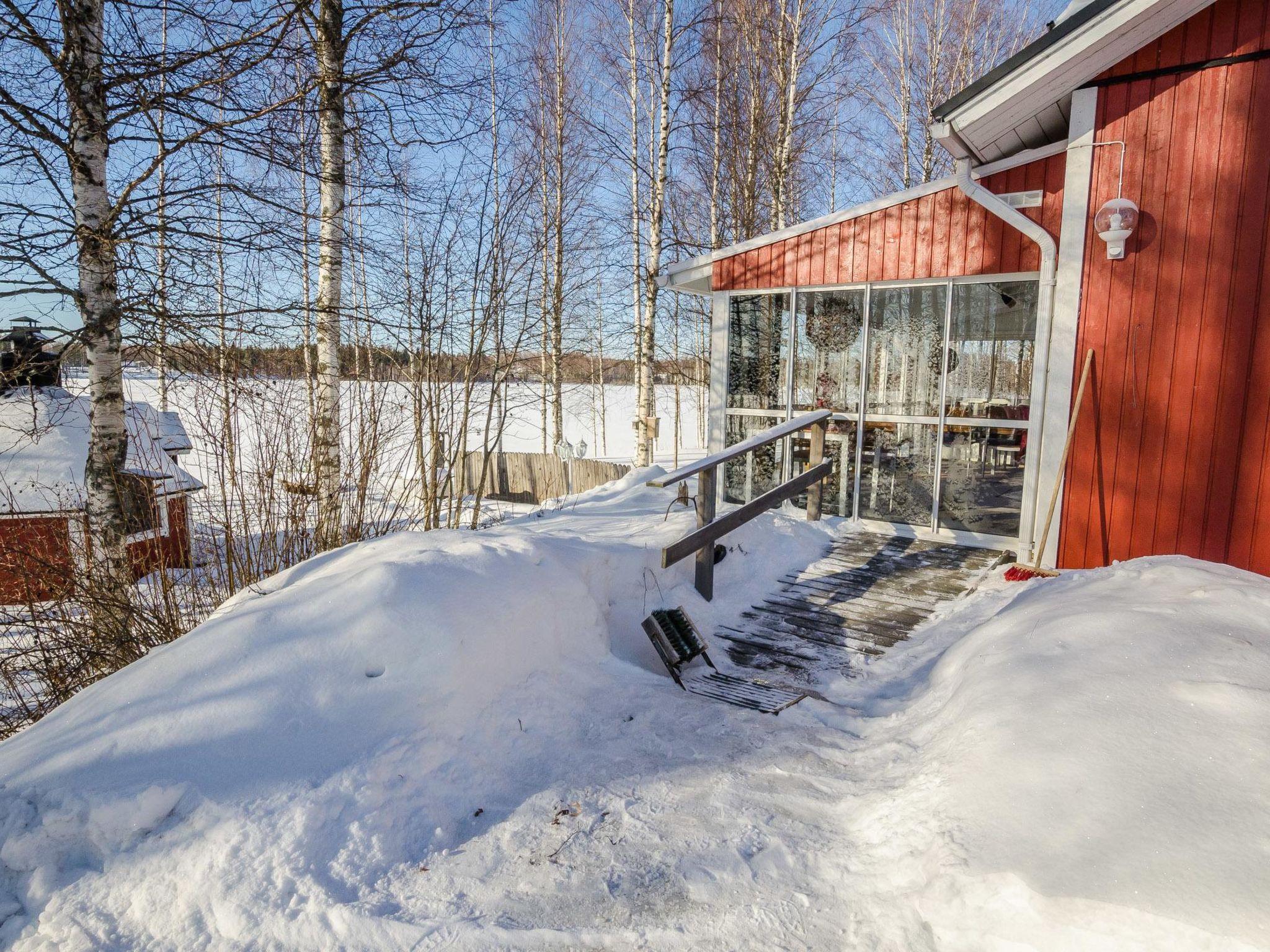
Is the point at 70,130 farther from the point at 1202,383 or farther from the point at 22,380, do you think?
the point at 1202,383

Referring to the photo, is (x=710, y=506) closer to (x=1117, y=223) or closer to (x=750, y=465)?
(x=1117, y=223)

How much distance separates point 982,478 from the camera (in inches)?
243

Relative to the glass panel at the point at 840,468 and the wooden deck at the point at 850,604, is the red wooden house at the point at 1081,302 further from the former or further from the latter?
the wooden deck at the point at 850,604

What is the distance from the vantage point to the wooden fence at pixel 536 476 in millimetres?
16469

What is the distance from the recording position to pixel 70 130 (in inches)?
172

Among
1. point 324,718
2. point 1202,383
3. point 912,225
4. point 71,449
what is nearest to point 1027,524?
point 1202,383

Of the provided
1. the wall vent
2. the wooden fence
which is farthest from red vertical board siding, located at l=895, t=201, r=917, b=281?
the wooden fence

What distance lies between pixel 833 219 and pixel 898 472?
2.42m

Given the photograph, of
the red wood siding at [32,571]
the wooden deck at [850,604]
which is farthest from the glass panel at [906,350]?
the red wood siding at [32,571]

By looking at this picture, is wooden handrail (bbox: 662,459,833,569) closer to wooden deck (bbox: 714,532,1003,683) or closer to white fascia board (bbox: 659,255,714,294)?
wooden deck (bbox: 714,532,1003,683)

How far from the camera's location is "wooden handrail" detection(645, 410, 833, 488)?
423 centimetres

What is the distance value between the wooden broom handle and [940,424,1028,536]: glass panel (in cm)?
67

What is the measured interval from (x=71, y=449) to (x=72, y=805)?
1134 cm

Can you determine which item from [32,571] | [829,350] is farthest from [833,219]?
[32,571]
